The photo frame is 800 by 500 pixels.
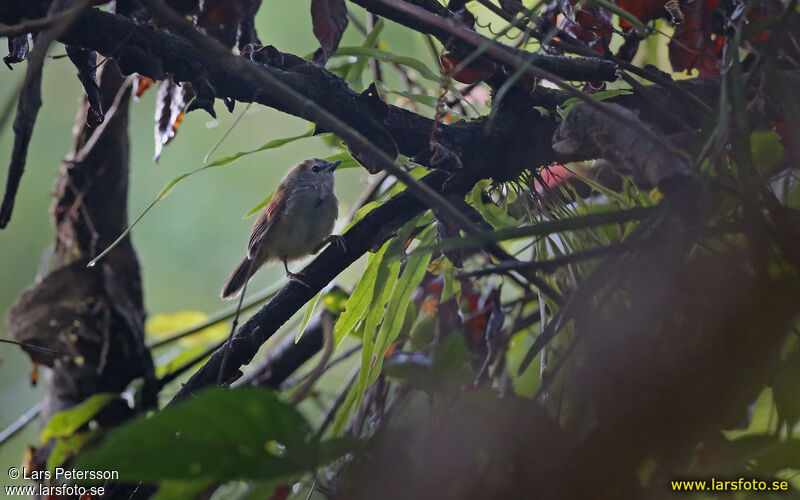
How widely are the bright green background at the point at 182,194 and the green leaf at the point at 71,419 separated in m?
2.91

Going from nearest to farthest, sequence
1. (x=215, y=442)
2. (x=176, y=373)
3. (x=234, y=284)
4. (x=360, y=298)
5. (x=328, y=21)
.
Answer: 1. (x=215, y=442)
2. (x=328, y=21)
3. (x=360, y=298)
4. (x=176, y=373)
5. (x=234, y=284)

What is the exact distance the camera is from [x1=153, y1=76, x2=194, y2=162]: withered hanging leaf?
1.35m

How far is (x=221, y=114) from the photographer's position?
3.63m

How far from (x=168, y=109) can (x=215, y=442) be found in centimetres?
101

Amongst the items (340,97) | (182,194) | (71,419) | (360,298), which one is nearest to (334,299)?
(360,298)

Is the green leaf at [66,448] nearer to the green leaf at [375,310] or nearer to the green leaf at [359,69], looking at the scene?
the green leaf at [375,310]

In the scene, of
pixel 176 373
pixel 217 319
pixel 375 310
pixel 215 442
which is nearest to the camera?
pixel 215 442

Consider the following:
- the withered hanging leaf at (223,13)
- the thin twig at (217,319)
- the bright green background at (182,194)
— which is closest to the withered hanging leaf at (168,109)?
the withered hanging leaf at (223,13)

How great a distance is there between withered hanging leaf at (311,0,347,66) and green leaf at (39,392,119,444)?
117 centimetres

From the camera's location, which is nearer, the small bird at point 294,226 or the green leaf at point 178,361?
the green leaf at point 178,361

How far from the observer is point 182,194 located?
18.6 ft

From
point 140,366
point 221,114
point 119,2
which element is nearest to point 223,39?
point 119,2

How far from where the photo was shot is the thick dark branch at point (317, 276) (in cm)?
115

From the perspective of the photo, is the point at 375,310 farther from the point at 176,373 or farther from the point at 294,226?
the point at 294,226
